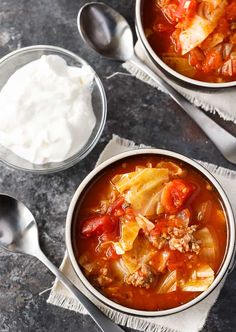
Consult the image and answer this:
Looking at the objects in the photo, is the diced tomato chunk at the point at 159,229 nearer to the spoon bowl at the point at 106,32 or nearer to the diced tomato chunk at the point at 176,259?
the diced tomato chunk at the point at 176,259

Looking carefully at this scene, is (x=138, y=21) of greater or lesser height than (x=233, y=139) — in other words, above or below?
above

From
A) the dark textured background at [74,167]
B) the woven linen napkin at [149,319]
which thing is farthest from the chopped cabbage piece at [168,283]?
the dark textured background at [74,167]

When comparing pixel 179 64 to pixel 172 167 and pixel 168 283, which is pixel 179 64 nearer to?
pixel 172 167

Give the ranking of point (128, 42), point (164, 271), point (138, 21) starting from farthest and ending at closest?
point (128, 42) → point (138, 21) → point (164, 271)

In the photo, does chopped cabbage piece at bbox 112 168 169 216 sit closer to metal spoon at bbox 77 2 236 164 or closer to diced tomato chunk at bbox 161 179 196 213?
diced tomato chunk at bbox 161 179 196 213

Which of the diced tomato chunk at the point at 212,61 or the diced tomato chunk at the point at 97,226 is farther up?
the diced tomato chunk at the point at 212,61

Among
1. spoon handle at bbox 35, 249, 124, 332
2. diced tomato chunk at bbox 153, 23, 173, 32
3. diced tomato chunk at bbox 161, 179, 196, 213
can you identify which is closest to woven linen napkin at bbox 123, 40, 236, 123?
diced tomato chunk at bbox 153, 23, 173, 32

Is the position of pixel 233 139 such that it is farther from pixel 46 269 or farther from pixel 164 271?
pixel 46 269

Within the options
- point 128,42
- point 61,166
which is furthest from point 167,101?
point 61,166
